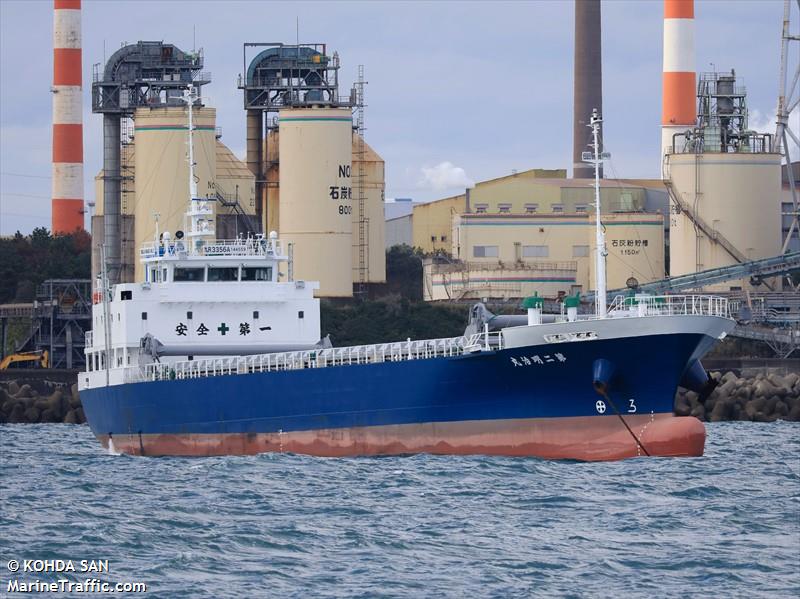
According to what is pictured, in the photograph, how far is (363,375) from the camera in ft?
111

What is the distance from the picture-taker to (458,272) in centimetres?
6975

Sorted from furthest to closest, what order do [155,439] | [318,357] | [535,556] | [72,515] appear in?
[155,439], [318,357], [72,515], [535,556]

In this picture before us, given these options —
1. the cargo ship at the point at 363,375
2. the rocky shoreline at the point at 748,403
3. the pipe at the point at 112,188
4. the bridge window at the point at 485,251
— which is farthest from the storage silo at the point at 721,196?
the cargo ship at the point at 363,375

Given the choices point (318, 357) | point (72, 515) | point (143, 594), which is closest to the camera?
point (143, 594)

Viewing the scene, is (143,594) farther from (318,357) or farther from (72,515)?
(318,357)

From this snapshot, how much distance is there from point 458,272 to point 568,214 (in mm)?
5924

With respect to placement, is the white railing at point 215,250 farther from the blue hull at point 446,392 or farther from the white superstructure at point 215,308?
the blue hull at point 446,392

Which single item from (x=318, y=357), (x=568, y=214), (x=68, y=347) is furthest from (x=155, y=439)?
(x=568, y=214)

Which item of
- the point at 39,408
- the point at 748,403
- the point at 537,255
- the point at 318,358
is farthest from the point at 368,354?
the point at 537,255

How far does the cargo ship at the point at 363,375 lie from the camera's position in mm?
31797

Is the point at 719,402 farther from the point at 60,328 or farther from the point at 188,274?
the point at 60,328
